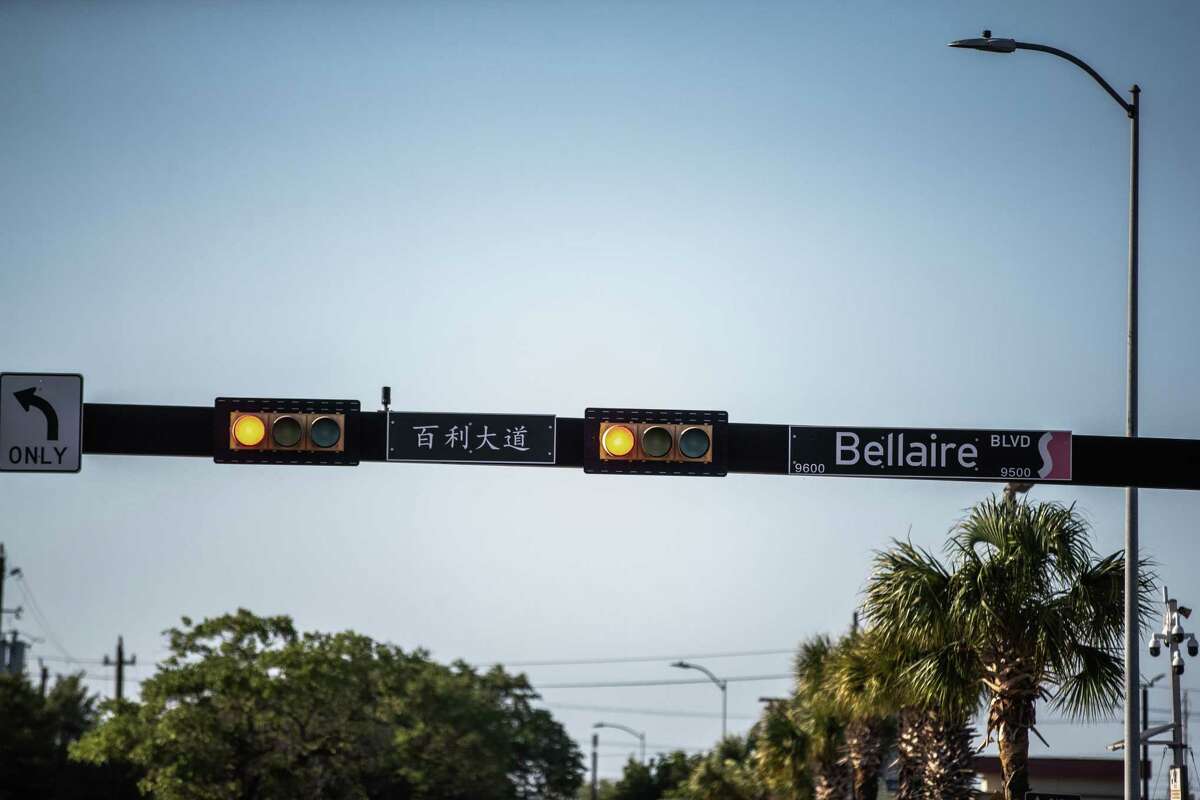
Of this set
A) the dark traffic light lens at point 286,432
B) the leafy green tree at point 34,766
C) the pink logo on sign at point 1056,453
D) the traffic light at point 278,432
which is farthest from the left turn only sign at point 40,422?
the leafy green tree at point 34,766

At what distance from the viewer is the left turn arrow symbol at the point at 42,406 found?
16891mm

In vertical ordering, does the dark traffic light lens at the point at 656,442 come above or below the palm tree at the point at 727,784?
above

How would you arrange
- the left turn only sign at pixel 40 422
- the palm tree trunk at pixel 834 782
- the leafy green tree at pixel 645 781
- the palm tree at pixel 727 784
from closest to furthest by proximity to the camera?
the left turn only sign at pixel 40 422
the palm tree trunk at pixel 834 782
the palm tree at pixel 727 784
the leafy green tree at pixel 645 781

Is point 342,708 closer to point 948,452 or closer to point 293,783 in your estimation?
point 293,783

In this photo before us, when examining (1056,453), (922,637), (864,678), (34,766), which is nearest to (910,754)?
(864,678)

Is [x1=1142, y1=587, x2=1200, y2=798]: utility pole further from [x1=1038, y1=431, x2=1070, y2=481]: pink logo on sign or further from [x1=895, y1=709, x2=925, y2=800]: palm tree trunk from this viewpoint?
[x1=1038, y1=431, x2=1070, y2=481]: pink logo on sign

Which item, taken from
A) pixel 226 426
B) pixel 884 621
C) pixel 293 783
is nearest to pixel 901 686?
pixel 884 621

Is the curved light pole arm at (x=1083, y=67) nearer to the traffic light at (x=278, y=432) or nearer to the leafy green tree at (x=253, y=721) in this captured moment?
the traffic light at (x=278, y=432)

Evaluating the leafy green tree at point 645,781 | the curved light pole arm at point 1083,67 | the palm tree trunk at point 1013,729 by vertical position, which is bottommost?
the leafy green tree at point 645,781

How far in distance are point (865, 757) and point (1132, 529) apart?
16.7m

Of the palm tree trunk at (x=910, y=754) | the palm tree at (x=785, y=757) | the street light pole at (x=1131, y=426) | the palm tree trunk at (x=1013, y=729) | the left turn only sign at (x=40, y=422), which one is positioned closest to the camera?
the left turn only sign at (x=40, y=422)

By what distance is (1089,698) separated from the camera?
77.4ft

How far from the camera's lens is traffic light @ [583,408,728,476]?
17109 mm

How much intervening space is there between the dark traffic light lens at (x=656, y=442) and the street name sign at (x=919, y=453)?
142 cm
